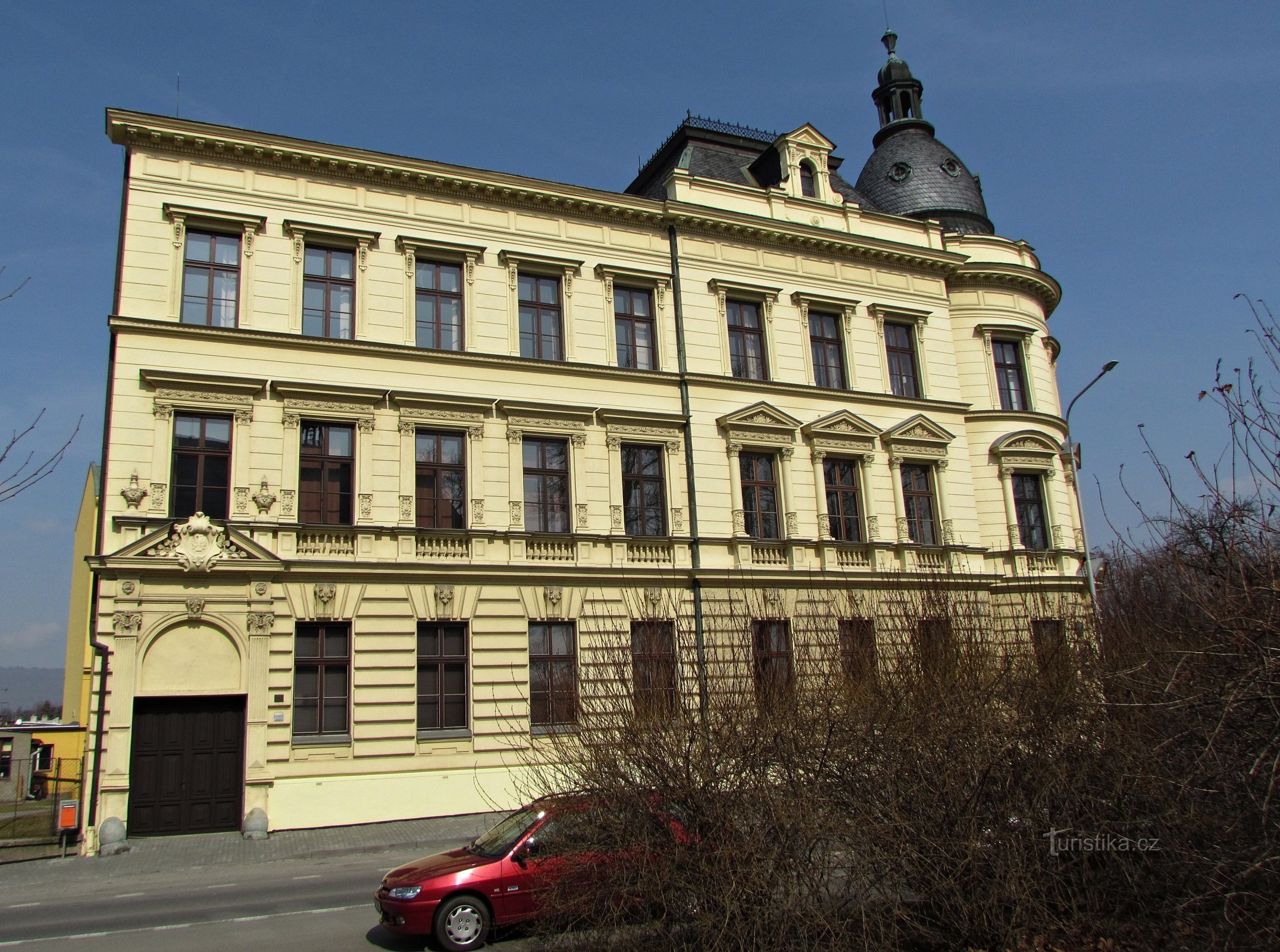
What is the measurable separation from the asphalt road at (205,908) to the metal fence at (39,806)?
1261 millimetres

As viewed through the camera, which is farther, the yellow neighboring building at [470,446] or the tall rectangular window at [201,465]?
the tall rectangular window at [201,465]

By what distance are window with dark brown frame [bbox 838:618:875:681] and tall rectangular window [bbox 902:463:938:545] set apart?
16.3 meters

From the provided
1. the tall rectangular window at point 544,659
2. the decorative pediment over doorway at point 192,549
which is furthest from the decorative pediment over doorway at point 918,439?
the decorative pediment over doorway at point 192,549

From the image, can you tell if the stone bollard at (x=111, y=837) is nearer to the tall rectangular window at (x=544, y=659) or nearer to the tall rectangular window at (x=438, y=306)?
the tall rectangular window at (x=544, y=659)

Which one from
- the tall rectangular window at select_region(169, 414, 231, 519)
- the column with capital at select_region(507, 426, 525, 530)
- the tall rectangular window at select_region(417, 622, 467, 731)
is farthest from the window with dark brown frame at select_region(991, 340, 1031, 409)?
the tall rectangular window at select_region(169, 414, 231, 519)

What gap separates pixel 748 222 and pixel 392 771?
18.1 m

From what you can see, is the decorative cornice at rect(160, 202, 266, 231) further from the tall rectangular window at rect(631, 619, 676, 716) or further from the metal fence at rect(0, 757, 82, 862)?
the tall rectangular window at rect(631, 619, 676, 716)

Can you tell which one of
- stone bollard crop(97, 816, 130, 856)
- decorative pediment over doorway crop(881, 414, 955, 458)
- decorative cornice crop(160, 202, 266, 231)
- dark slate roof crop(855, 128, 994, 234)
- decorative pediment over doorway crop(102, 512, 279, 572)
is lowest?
stone bollard crop(97, 816, 130, 856)

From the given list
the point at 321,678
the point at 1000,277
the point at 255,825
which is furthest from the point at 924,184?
the point at 255,825

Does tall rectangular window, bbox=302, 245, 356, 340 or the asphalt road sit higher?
tall rectangular window, bbox=302, 245, 356, 340

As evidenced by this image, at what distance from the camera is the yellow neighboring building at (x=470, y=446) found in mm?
20781

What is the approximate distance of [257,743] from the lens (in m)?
20.5

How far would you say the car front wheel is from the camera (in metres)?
11.5
